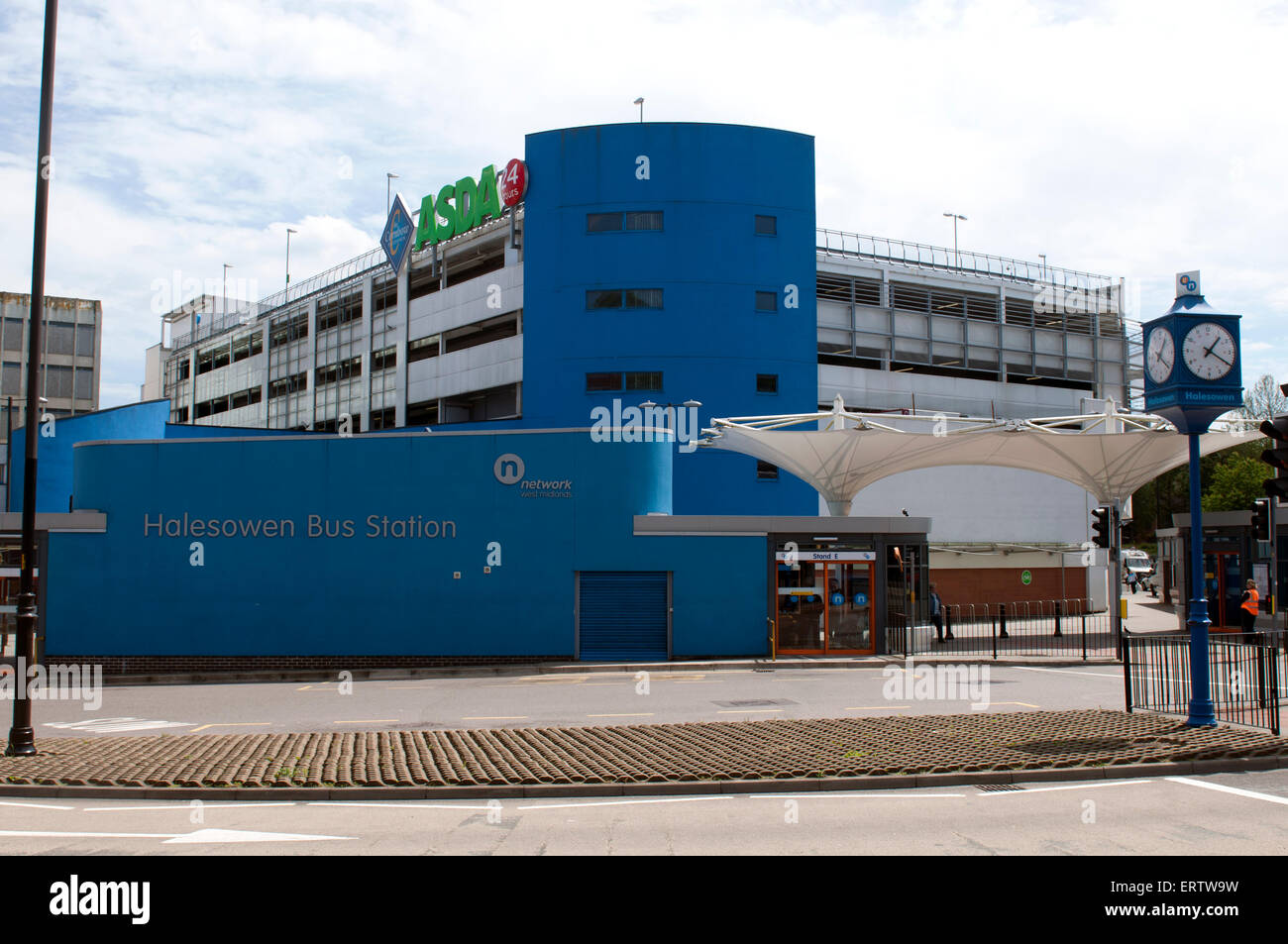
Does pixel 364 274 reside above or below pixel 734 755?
above

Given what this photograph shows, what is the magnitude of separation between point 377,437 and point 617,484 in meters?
6.33

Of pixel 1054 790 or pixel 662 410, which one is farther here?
pixel 662 410

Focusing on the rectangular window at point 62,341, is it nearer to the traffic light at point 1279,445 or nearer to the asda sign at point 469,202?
the asda sign at point 469,202

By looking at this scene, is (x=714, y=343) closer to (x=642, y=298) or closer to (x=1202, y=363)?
(x=642, y=298)

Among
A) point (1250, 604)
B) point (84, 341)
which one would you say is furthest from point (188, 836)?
point (84, 341)

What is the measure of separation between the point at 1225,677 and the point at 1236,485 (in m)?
52.5

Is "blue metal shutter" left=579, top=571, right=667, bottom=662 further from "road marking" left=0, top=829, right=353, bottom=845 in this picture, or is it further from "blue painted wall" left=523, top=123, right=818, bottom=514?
"road marking" left=0, top=829, right=353, bottom=845

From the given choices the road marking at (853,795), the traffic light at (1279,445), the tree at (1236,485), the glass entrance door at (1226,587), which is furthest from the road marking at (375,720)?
the tree at (1236,485)

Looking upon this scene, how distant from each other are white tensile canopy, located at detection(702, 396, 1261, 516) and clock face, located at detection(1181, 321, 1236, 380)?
18.3 meters

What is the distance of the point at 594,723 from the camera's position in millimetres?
16938

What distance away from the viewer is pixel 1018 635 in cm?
3547

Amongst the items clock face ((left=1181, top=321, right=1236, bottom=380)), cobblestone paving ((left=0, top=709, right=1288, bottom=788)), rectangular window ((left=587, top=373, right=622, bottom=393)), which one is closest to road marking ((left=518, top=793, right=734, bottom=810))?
cobblestone paving ((left=0, top=709, right=1288, bottom=788))
